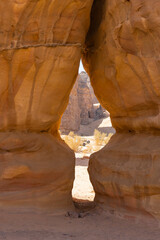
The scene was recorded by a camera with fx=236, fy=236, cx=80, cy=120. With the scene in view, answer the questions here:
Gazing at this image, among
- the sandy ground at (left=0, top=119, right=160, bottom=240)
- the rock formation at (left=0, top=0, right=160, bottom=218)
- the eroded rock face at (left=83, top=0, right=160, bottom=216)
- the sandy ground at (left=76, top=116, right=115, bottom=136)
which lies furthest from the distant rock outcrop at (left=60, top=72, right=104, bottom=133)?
the sandy ground at (left=0, top=119, right=160, bottom=240)

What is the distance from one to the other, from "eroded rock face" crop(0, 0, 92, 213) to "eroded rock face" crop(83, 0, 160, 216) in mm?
472

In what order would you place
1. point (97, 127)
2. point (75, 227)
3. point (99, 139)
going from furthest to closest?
point (97, 127) → point (99, 139) → point (75, 227)

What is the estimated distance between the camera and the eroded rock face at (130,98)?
297 centimetres

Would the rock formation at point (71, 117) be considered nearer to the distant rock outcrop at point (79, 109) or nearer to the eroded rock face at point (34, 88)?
the distant rock outcrop at point (79, 109)

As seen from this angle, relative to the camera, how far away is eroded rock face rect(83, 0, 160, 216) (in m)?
2.97

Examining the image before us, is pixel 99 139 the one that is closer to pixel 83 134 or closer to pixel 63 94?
pixel 83 134

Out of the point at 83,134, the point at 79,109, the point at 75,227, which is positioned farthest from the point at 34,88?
the point at 83,134

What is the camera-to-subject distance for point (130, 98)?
347cm

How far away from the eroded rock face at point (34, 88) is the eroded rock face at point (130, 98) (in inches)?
18.6

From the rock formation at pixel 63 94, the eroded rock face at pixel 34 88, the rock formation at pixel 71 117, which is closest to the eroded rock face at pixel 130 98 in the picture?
the rock formation at pixel 63 94

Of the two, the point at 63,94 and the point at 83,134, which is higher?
the point at 63,94

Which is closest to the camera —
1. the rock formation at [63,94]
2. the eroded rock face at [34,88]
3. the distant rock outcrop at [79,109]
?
the rock formation at [63,94]

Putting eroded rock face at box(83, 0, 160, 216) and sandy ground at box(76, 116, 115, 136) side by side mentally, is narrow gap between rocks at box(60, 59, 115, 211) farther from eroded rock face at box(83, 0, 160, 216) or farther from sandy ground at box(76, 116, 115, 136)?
eroded rock face at box(83, 0, 160, 216)

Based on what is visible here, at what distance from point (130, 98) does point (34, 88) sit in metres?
1.41
